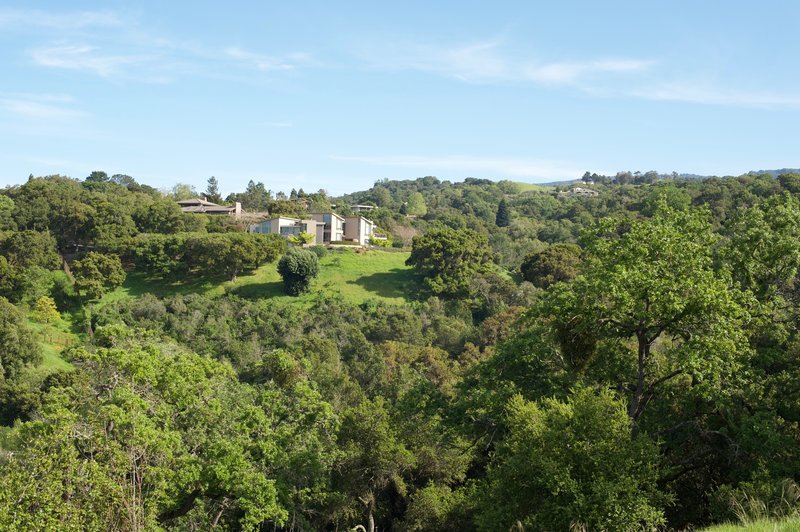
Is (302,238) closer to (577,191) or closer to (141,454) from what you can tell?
(141,454)

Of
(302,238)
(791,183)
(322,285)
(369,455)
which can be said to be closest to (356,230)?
(302,238)

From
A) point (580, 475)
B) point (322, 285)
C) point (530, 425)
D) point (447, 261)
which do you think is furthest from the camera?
point (447, 261)

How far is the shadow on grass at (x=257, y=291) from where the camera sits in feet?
184

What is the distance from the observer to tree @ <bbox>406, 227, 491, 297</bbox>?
57.1 meters

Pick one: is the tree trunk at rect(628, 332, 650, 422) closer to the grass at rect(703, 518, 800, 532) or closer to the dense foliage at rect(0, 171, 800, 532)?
the dense foliage at rect(0, 171, 800, 532)

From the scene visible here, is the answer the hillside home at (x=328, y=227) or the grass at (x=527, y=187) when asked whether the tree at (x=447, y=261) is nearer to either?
the hillside home at (x=328, y=227)

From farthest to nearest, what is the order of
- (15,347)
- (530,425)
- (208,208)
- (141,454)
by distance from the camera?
1. (208,208)
2. (15,347)
3. (530,425)
4. (141,454)

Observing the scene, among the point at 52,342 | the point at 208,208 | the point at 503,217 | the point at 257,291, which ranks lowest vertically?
the point at 52,342

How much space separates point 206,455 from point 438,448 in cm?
859

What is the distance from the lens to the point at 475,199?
148625 millimetres

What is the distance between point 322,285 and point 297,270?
338 cm

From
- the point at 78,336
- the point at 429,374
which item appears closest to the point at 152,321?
the point at 78,336

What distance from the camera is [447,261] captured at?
58.8 metres

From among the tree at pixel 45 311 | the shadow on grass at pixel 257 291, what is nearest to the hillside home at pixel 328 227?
the shadow on grass at pixel 257 291
